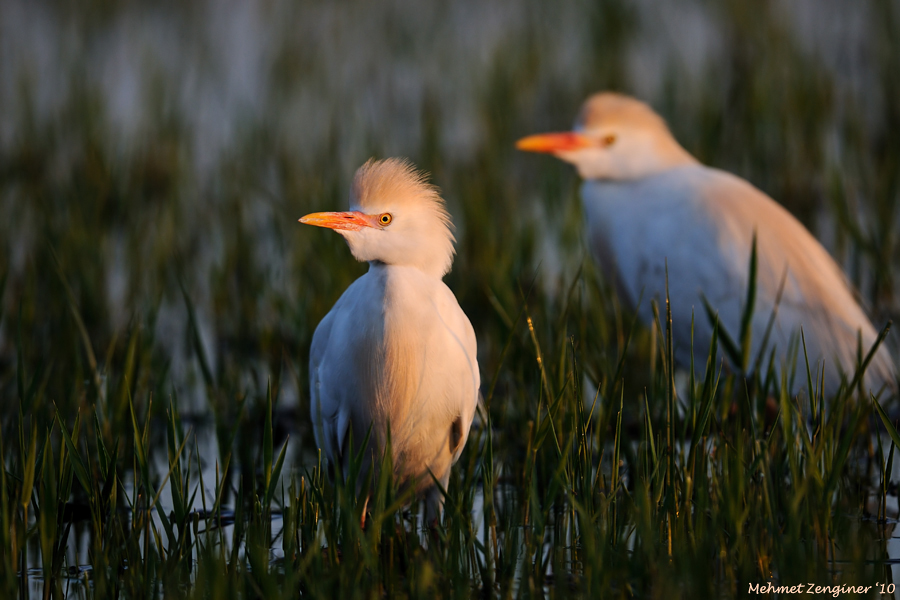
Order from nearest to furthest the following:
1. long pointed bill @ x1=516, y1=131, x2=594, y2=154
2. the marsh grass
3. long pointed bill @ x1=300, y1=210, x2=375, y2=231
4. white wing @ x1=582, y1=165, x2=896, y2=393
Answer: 1. the marsh grass
2. long pointed bill @ x1=300, y1=210, x2=375, y2=231
3. white wing @ x1=582, y1=165, x2=896, y2=393
4. long pointed bill @ x1=516, y1=131, x2=594, y2=154

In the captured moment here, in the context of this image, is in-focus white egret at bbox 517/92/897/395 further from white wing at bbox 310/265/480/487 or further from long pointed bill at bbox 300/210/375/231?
long pointed bill at bbox 300/210/375/231

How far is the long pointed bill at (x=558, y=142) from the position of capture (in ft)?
15.8

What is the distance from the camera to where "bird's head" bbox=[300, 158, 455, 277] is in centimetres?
279

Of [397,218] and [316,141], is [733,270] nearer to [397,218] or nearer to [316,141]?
[397,218]

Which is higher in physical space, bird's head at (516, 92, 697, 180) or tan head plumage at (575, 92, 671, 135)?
tan head plumage at (575, 92, 671, 135)

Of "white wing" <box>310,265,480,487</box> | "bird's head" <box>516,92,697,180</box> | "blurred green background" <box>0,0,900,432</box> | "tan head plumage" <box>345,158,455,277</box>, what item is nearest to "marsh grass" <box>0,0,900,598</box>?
"blurred green background" <box>0,0,900,432</box>

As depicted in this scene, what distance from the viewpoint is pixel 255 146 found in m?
7.36

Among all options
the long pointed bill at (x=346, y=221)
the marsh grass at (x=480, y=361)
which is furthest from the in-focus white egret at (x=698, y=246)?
the long pointed bill at (x=346, y=221)

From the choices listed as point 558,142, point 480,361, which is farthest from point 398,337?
point 558,142

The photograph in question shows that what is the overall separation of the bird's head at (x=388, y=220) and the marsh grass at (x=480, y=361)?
337 mm

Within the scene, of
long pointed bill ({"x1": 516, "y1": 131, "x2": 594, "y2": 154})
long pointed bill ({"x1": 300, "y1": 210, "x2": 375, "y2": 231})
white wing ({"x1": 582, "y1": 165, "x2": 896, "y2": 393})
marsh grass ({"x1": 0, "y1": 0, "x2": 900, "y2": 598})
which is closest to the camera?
marsh grass ({"x1": 0, "y1": 0, "x2": 900, "y2": 598})

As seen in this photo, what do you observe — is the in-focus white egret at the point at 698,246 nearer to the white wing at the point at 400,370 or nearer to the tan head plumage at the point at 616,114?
the tan head plumage at the point at 616,114

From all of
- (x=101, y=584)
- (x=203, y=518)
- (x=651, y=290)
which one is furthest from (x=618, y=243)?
(x=101, y=584)

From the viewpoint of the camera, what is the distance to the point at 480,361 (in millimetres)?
4707
